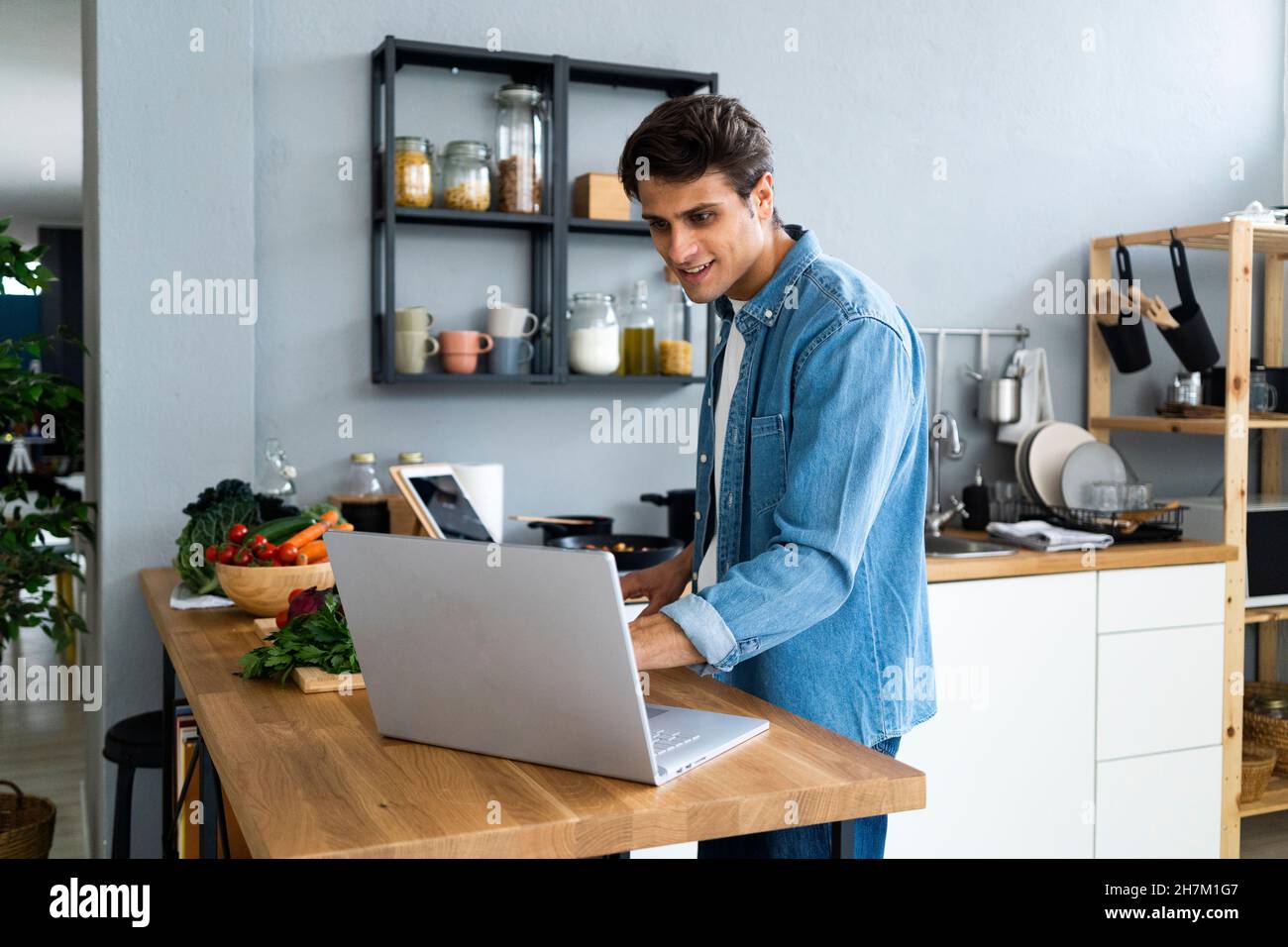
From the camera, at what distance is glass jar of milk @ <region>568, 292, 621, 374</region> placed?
3066 millimetres

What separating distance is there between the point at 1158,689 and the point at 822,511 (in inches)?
81.4

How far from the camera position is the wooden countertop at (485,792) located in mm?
1108

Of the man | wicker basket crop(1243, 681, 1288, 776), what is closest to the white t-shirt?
the man

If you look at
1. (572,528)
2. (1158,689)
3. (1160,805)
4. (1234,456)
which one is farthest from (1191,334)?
(572,528)

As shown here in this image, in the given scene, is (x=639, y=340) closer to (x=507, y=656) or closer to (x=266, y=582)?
(x=266, y=582)

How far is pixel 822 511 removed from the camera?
4.78ft

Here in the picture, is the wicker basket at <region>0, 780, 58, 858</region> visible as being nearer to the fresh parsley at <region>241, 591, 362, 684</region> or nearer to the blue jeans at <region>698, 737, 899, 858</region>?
the fresh parsley at <region>241, 591, 362, 684</region>

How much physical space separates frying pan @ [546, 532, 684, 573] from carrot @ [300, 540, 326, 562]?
60cm

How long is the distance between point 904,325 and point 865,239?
6.58 ft

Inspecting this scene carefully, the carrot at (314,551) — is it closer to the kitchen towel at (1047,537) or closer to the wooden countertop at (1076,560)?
the wooden countertop at (1076,560)

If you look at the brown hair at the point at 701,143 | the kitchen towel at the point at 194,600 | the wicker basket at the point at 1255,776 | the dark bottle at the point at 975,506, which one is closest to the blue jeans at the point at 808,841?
the brown hair at the point at 701,143

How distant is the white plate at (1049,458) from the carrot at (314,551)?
208cm

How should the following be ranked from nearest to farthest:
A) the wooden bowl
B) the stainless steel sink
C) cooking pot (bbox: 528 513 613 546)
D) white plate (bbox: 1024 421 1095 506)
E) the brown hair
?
the brown hair < the wooden bowl < cooking pot (bbox: 528 513 613 546) < the stainless steel sink < white plate (bbox: 1024 421 1095 506)

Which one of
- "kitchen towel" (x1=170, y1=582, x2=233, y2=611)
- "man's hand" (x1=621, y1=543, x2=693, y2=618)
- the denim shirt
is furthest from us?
"kitchen towel" (x1=170, y1=582, x2=233, y2=611)
